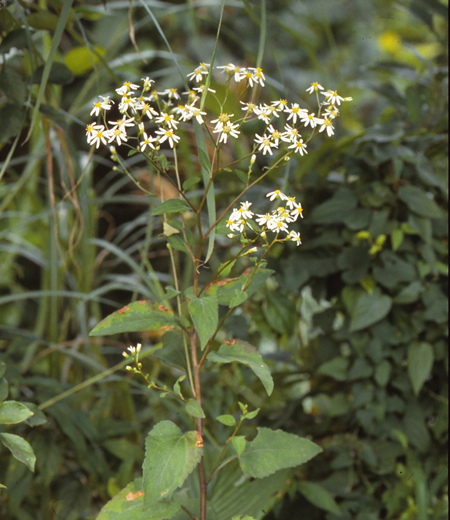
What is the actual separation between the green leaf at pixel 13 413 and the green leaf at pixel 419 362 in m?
0.66

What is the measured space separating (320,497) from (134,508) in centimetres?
43

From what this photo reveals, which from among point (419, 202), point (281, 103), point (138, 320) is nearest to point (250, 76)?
point (281, 103)

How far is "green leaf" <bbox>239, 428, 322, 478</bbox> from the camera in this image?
2.00 ft

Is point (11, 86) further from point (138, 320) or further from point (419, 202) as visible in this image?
point (419, 202)

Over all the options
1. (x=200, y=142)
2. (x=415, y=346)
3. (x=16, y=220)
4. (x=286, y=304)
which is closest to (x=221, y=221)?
(x=200, y=142)

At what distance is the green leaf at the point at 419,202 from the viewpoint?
0.97 metres

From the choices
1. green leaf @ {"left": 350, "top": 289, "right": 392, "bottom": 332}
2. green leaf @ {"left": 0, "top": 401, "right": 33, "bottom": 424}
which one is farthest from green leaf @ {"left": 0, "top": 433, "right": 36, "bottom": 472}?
green leaf @ {"left": 350, "top": 289, "right": 392, "bottom": 332}

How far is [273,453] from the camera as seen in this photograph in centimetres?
63

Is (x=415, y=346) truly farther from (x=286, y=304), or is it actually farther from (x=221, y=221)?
(x=221, y=221)

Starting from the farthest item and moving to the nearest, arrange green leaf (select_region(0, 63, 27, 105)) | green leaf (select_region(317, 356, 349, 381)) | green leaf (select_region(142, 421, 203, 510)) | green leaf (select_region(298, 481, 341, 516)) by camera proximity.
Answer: green leaf (select_region(317, 356, 349, 381))
green leaf (select_region(298, 481, 341, 516))
green leaf (select_region(0, 63, 27, 105))
green leaf (select_region(142, 421, 203, 510))

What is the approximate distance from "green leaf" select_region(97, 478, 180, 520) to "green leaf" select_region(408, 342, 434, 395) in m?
0.54

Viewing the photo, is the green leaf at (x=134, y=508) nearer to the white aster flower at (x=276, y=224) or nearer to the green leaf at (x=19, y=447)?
the green leaf at (x=19, y=447)

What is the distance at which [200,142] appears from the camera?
0.63 metres

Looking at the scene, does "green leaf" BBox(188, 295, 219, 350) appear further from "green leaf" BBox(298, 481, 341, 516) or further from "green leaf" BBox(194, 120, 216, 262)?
"green leaf" BBox(298, 481, 341, 516)
